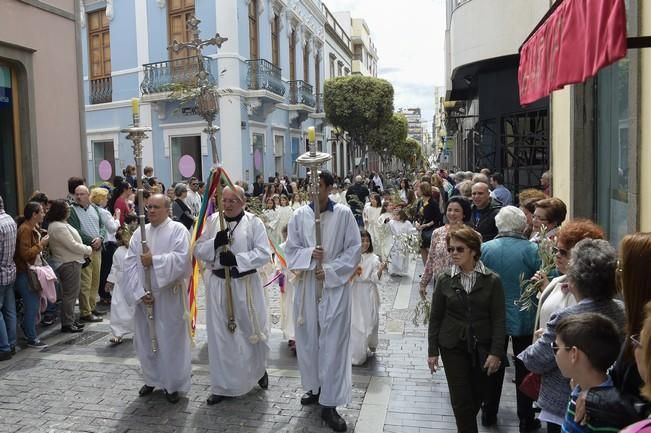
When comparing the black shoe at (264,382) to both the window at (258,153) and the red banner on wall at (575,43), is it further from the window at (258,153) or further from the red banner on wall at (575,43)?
the window at (258,153)

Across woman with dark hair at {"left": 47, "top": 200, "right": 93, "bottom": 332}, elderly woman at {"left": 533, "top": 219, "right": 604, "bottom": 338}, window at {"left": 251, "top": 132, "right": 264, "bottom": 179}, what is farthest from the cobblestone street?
window at {"left": 251, "top": 132, "right": 264, "bottom": 179}

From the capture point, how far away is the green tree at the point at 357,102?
95.7 ft

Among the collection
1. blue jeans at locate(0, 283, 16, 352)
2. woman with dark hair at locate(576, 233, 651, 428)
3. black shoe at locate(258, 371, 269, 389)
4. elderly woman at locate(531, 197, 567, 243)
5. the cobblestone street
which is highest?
elderly woman at locate(531, 197, 567, 243)

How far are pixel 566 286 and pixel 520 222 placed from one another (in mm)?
1287

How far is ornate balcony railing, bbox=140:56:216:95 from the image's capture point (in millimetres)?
19703

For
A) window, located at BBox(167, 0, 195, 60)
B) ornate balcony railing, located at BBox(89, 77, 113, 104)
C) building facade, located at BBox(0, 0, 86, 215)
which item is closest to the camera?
building facade, located at BBox(0, 0, 86, 215)

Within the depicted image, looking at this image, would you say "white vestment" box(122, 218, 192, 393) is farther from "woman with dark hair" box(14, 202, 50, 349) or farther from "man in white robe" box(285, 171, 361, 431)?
"woman with dark hair" box(14, 202, 50, 349)

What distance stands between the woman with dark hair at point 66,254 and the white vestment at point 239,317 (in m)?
2.76

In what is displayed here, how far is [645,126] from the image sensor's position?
4.90 metres

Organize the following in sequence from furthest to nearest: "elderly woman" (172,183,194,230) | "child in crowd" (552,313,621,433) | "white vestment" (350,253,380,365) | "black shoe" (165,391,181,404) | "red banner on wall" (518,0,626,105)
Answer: "elderly woman" (172,183,194,230), "white vestment" (350,253,380,365), "black shoe" (165,391,181,404), "red banner on wall" (518,0,626,105), "child in crowd" (552,313,621,433)

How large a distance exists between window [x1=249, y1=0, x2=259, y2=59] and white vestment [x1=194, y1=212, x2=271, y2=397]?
1728cm

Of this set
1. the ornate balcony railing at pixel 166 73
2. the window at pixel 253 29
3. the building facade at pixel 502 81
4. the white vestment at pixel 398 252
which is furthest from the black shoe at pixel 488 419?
the window at pixel 253 29

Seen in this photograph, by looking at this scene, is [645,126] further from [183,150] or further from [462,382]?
[183,150]

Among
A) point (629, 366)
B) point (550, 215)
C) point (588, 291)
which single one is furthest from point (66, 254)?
point (629, 366)
